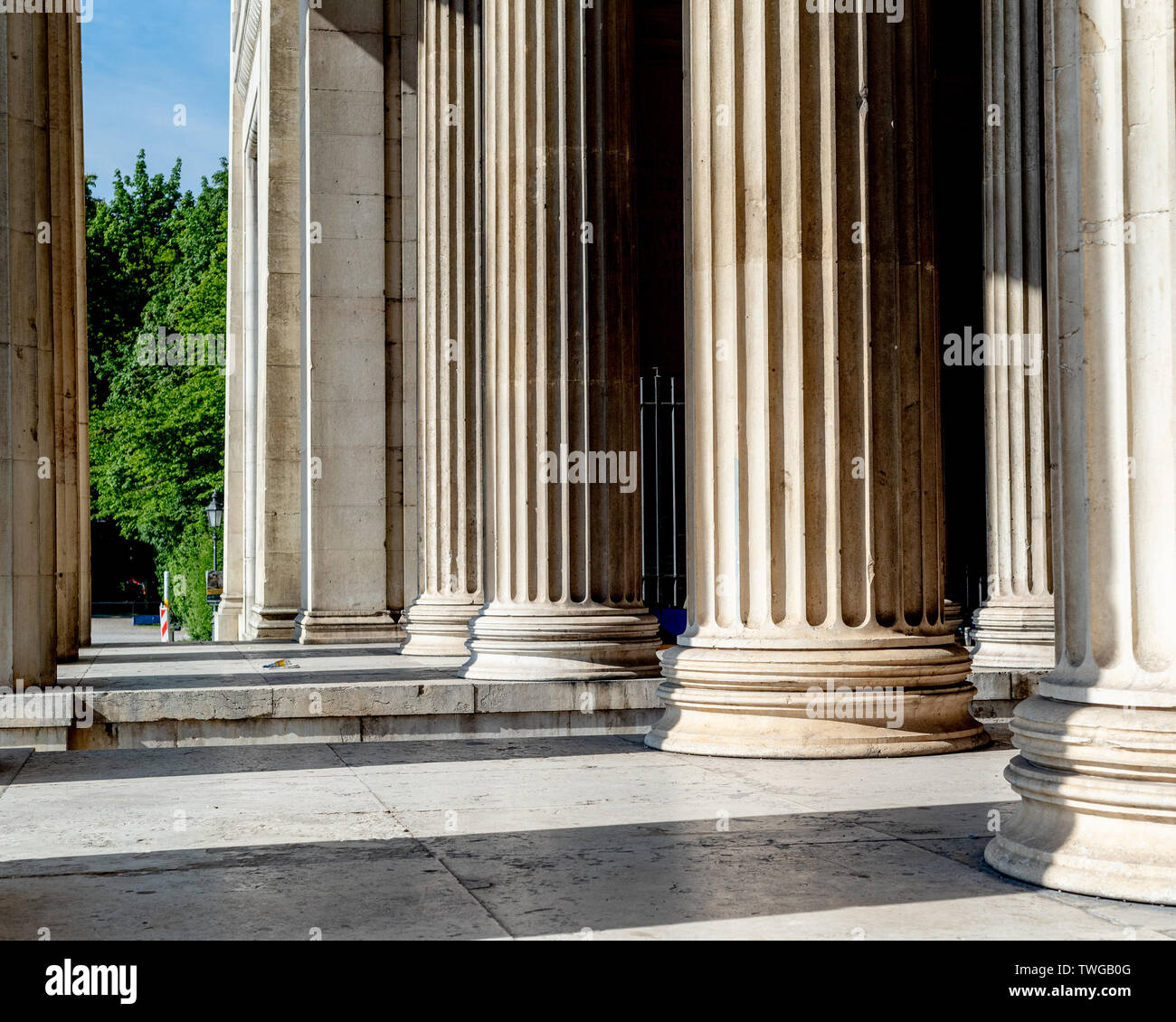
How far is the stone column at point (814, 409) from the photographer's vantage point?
53.4ft

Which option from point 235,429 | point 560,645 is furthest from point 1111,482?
point 235,429

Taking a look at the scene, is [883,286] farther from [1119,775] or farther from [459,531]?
[459,531]

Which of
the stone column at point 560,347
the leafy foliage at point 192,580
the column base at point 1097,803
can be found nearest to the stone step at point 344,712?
the stone column at point 560,347

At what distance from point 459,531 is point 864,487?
1605 cm

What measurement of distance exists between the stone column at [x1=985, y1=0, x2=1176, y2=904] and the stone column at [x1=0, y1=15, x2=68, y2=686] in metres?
14.2

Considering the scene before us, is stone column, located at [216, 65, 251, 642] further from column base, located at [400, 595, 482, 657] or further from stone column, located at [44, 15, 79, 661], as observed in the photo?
column base, located at [400, 595, 482, 657]

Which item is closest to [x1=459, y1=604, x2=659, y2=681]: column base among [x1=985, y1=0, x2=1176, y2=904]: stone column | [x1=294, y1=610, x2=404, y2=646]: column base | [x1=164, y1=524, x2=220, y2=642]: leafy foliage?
[x1=985, y1=0, x2=1176, y2=904]: stone column

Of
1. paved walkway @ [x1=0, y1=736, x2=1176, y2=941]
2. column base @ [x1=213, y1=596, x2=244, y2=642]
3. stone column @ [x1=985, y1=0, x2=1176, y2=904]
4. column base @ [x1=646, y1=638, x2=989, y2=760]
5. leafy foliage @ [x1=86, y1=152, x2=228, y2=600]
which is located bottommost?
column base @ [x1=213, y1=596, x2=244, y2=642]

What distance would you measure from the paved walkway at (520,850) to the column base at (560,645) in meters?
5.40

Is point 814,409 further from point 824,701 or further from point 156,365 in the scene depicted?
point 156,365

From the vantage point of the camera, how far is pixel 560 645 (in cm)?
2272

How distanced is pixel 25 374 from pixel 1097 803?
51.9 feet

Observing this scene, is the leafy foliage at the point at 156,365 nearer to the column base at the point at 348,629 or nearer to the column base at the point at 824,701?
the column base at the point at 348,629

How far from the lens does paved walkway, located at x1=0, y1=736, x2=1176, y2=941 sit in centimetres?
866
